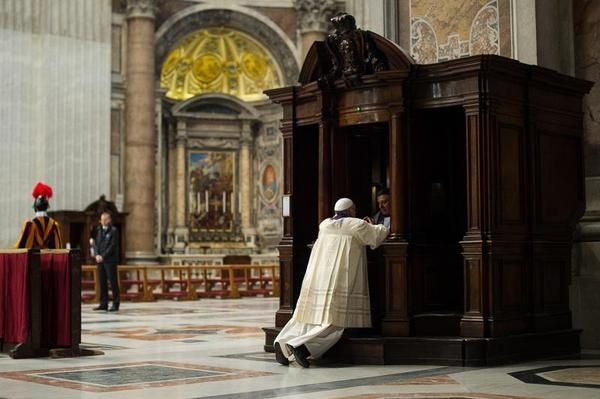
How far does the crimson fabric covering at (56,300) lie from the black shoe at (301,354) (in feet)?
7.67

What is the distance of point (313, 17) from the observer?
92.7 feet

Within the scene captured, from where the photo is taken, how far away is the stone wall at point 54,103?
78.1 ft

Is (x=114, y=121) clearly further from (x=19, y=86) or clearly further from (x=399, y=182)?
(x=399, y=182)

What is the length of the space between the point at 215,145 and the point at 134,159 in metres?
4.39

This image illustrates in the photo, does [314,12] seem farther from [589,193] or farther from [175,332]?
[589,193]

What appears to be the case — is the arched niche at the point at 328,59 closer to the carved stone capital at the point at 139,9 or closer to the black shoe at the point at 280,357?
the black shoe at the point at 280,357

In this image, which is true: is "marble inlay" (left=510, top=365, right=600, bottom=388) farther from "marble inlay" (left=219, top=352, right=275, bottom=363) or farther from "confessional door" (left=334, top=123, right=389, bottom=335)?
"confessional door" (left=334, top=123, right=389, bottom=335)

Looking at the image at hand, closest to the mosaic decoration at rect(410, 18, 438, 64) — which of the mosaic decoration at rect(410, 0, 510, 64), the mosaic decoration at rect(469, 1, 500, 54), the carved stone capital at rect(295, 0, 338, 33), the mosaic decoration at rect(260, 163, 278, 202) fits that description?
the mosaic decoration at rect(410, 0, 510, 64)

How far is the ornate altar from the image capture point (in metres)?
23.6

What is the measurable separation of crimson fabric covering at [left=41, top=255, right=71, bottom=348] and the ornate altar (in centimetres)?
1422

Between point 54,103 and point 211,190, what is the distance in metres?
6.46

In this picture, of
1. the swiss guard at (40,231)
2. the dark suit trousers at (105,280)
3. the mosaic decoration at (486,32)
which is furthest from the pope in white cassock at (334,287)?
the dark suit trousers at (105,280)

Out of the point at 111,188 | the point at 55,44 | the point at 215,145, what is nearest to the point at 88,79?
the point at 55,44

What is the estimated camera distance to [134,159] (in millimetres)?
25891
